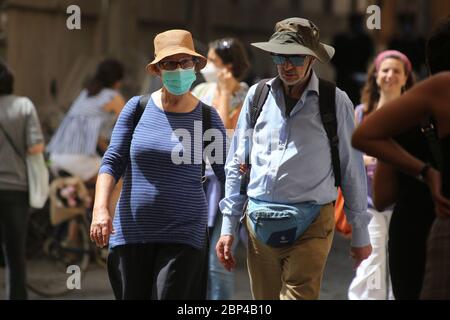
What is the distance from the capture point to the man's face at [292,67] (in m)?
5.99

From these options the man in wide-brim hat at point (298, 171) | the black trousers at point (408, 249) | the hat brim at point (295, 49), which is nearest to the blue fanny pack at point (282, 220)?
the man in wide-brim hat at point (298, 171)

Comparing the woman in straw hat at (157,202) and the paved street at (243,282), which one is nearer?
the woman in straw hat at (157,202)

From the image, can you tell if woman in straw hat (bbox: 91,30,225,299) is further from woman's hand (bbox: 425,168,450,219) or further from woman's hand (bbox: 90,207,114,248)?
woman's hand (bbox: 425,168,450,219)

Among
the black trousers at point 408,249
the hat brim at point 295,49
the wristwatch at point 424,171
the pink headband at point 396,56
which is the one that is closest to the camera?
the wristwatch at point 424,171

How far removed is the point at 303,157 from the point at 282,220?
305 millimetres

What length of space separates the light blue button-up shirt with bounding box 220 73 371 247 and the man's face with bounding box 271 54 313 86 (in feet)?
0.25

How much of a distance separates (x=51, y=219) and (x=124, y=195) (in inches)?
194

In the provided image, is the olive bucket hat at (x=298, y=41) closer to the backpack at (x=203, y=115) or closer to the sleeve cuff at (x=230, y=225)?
the backpack at (x=203, y=115)

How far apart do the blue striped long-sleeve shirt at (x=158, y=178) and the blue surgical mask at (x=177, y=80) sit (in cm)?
11

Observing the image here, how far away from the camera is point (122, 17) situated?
1479 centimetres

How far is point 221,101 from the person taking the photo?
8.15 meters

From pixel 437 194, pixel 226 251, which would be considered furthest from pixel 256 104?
pixel 437 194

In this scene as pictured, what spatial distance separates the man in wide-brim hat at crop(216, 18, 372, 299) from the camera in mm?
6008

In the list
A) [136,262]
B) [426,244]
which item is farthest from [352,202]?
[426,244]
